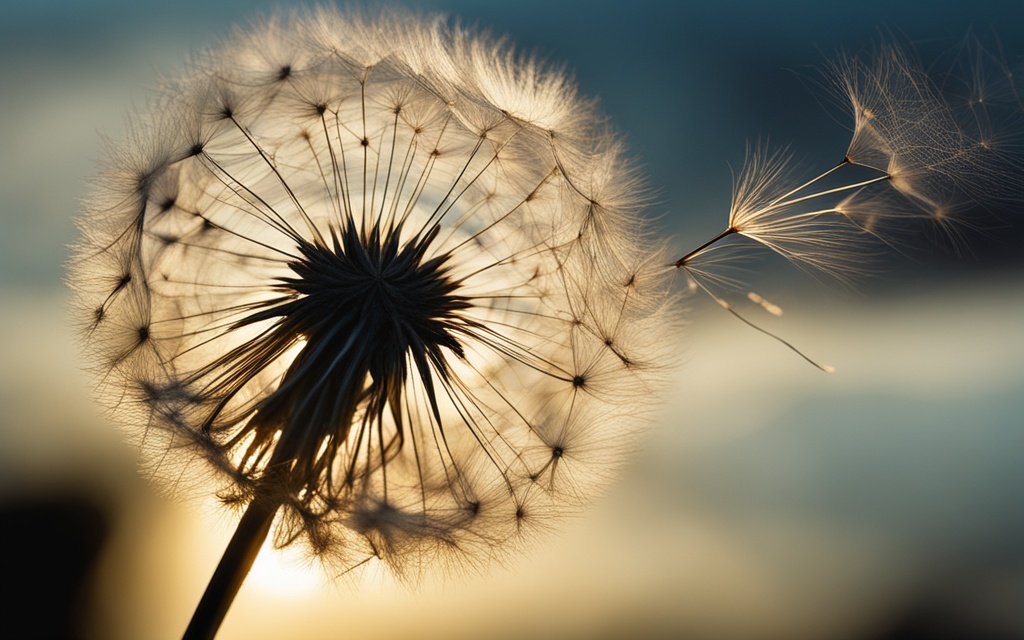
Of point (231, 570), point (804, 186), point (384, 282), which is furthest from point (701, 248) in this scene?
point (231, 570)

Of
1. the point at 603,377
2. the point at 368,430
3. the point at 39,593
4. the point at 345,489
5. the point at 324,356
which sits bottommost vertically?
the point at 39,593

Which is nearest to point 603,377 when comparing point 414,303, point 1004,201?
point 414,303

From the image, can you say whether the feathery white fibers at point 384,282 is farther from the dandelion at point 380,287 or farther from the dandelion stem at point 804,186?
the dandelion stem at point 804,186

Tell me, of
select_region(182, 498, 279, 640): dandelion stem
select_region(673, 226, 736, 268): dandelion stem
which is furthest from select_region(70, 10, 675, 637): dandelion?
select_region(673, 226, 736, 268): dandelion stem

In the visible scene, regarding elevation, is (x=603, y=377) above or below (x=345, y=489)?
above

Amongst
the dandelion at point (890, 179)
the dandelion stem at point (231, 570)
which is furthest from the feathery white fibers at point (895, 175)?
the dandelion stem at point (231, 570)

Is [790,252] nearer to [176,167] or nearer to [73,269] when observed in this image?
[176,167]
